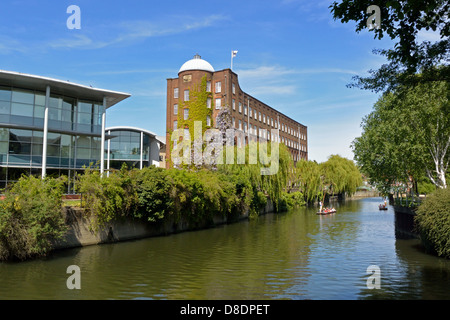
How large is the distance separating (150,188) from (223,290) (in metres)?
13.0

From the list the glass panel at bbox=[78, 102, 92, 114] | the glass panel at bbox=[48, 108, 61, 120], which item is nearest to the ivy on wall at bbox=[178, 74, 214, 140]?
the glass panel at bbox=[78, 102, 92, 114]

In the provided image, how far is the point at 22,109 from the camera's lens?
3020 cm

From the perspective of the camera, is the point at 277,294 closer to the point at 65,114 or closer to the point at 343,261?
the point at 343,261

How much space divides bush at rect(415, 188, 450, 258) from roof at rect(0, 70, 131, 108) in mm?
28079

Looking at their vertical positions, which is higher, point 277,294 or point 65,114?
point 65,114

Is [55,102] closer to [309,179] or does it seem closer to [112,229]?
[112,229]

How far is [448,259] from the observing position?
55.1ft

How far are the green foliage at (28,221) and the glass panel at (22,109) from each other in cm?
1462

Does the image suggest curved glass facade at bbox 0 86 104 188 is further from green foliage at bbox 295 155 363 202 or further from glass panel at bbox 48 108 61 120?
green foliage at bbox 295 155 363 202

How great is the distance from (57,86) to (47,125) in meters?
3.47

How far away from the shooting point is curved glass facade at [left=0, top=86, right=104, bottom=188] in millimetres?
29688

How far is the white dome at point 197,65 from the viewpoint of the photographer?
2144 inches

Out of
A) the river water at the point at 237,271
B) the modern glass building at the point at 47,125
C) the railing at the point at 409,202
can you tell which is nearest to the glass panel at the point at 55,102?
the modern glass building at the point at 47,125
